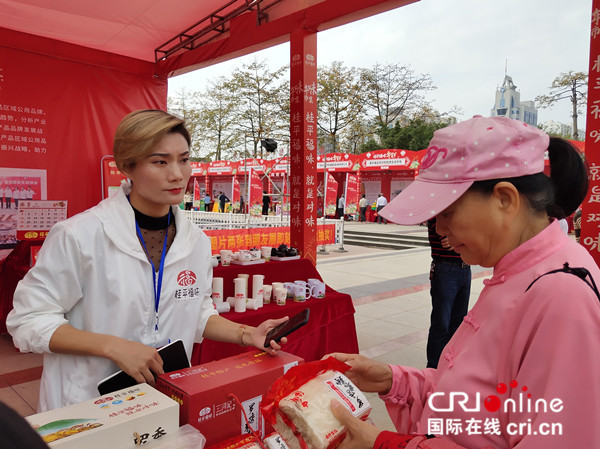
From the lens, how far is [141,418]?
0.72 meters

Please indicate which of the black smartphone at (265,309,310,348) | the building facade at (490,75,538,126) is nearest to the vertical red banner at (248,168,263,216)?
the black smartphone at (265,309,310,348)

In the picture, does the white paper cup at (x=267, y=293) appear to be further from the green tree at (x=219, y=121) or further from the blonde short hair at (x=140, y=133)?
the green tree at (x=219, y=121)

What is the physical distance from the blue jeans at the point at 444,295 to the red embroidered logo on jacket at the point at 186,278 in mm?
2142

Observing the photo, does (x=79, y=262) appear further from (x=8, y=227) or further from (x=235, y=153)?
(x=235, y=153)

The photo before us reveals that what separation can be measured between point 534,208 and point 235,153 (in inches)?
890

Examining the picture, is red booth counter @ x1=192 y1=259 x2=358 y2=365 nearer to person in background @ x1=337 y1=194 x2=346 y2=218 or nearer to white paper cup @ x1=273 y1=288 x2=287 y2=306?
white paper cup @ x1=273 y1=288 x2=287 y2=306

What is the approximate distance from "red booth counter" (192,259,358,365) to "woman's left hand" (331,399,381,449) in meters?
1.94

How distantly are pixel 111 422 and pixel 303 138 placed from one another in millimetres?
3748

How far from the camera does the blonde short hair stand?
1.21m

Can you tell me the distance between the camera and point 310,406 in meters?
0.75

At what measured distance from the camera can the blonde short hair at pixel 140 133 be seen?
3.95ft

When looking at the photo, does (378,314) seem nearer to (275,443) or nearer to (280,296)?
(280,296)

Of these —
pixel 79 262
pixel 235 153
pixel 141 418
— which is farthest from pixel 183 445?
pixel 235 153

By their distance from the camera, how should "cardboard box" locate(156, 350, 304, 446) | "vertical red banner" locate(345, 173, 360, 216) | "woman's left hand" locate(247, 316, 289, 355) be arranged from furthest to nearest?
"vertical red banner" locate(345, 173, 360, 216) → "woman's left hand" locate(247, 316, 289, 355) → "cardboard box" locate(156, 350, 304, 446)
